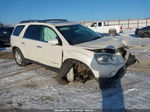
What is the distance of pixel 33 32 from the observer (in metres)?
5.39

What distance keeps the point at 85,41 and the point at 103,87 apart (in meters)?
1.43

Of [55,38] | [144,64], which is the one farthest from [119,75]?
[144,64]

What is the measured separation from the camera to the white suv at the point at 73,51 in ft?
12.0

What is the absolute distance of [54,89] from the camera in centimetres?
415

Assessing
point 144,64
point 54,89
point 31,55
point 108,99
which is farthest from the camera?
point 144,64

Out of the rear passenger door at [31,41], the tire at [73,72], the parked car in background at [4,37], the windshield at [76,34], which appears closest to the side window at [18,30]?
the rear passenger door at [31,41]

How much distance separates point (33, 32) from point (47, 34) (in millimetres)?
785

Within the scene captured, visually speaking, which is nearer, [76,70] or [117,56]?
[117,56]

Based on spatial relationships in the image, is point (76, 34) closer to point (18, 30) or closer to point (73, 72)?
point (73, 72)

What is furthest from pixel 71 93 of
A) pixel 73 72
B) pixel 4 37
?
pixel 4 37

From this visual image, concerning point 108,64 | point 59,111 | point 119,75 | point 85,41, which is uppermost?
point 85,41

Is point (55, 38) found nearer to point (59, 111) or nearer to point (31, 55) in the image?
point (31, 55)

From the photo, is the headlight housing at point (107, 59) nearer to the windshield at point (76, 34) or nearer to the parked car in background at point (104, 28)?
the windshield at point (76, 34)

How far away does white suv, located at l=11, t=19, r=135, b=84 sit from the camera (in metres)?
3.66
